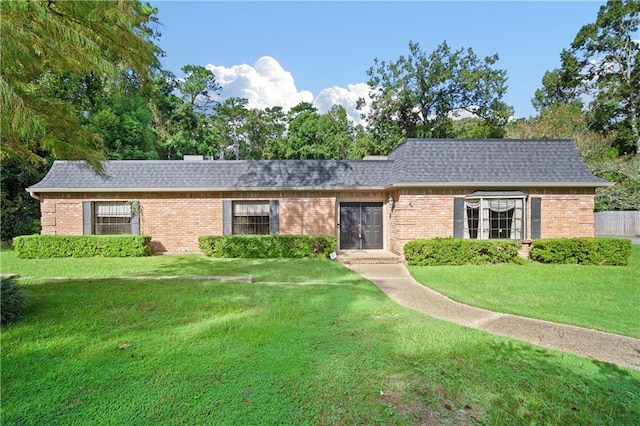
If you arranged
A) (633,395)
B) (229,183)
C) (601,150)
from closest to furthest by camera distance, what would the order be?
(633,395) → (229,183) → (601,150)

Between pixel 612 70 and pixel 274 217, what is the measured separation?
120 ft

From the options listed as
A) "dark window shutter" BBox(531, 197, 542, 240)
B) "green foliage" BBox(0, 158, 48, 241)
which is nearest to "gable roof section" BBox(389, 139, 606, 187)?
"dark window shutter" BBox(531, 197, 542, 240)

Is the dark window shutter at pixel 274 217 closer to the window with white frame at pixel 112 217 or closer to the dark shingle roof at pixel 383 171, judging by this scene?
the dark shingle roof at pixel 383 171

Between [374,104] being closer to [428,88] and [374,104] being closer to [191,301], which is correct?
[428,88]

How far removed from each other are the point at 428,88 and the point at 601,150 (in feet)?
Result: 43.1

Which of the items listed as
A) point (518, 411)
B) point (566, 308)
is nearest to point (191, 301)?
point (518, 411)

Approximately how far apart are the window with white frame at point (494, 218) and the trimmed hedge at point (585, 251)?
92 centimetres

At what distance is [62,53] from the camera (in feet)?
13.0

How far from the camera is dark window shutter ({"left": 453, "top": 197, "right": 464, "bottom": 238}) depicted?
11.2 m

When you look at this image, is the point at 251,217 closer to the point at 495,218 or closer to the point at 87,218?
the point at 87,218

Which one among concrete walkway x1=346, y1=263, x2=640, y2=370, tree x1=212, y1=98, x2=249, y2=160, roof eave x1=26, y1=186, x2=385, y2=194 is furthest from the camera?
tree x1=212, y1=98, x2=249, y2=160

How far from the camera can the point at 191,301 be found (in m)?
5.87

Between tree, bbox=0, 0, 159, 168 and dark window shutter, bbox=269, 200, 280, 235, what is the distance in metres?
7.61

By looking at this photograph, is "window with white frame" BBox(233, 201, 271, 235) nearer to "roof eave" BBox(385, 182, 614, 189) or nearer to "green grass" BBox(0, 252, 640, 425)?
"roof eave" BBox(385, 182, 614, 189)
